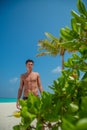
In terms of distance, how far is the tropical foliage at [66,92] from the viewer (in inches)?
14.4

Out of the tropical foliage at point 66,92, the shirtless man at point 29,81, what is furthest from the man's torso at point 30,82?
the tropical foliage at point 66,92

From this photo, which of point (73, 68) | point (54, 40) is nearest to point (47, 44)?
point (54, 40)

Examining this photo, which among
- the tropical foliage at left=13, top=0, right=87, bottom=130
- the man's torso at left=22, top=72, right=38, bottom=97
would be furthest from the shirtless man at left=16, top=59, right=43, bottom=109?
the tropical foliage at left=13, top=0, right=87, bottom=130

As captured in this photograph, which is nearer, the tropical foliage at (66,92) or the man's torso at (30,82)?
the tropical foliage at (66,92)

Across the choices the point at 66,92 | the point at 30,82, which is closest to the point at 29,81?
the point at 30,82

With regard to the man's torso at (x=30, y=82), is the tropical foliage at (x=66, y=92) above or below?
below

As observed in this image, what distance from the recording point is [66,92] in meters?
0.42

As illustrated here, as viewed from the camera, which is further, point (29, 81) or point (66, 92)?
point (29, 81)

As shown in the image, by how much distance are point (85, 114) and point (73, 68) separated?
9.1 inches

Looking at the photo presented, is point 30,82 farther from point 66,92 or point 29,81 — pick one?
point 66,92

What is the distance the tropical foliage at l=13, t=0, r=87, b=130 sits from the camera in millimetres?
366

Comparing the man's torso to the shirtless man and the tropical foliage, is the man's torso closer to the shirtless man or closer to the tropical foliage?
the shirtless man

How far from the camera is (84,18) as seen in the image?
0.40m

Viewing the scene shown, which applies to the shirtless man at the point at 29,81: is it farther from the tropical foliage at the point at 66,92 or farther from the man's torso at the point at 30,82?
the tropical foliage at the point at 66,92
